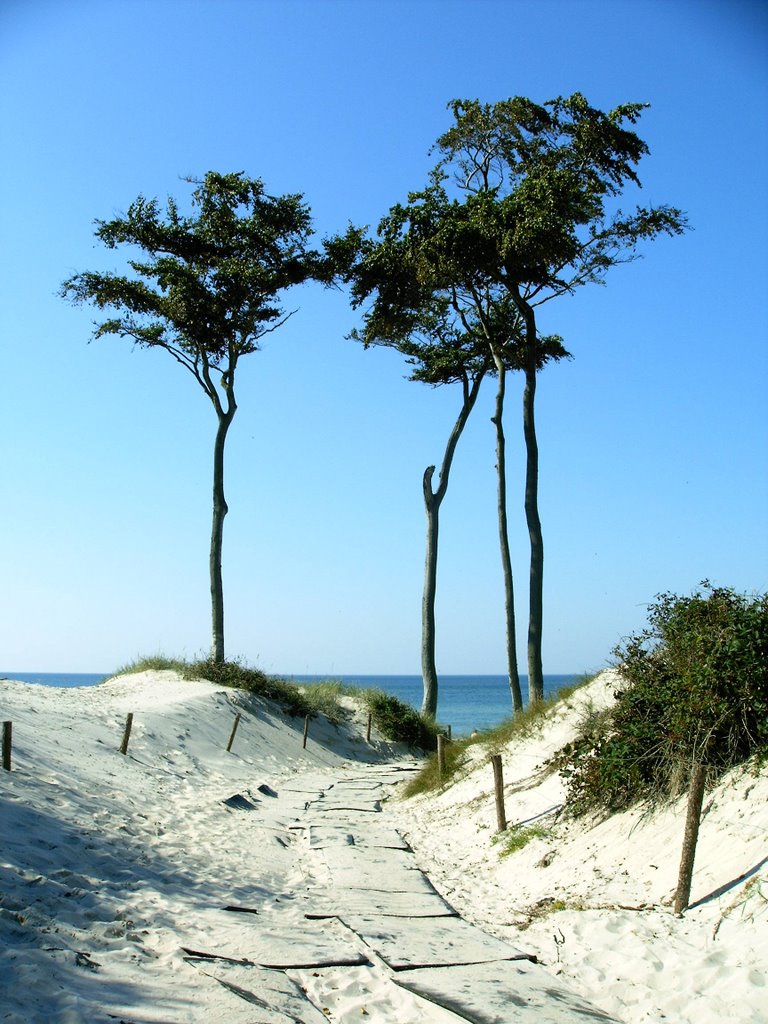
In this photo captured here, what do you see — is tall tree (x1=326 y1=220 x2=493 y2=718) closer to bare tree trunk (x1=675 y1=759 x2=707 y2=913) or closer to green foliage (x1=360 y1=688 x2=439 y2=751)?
green foliage (x1=360 y1=688 x2=439 y2=751)

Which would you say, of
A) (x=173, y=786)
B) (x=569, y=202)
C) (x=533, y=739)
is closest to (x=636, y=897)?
(x=533, y=739)

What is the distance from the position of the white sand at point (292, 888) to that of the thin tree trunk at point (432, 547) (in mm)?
12602

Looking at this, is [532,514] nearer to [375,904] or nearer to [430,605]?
[430,605]

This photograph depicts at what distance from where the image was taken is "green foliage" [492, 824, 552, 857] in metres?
11.2

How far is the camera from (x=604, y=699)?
1381 cm

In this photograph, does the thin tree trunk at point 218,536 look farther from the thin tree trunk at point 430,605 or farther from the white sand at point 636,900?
the white sand at point 636,900

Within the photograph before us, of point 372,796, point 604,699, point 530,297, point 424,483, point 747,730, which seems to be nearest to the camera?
point 747,730

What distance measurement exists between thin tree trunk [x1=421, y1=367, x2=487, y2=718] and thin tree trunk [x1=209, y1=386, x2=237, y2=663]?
6.91m

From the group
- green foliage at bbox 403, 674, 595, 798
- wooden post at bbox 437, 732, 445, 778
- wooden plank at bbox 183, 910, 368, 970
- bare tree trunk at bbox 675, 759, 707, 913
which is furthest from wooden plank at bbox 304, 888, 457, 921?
wooden post at bbox 437, 732, 445, 778

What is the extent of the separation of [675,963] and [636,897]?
5.54ft

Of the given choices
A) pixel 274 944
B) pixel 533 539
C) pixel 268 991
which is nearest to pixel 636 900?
pixel 274 944

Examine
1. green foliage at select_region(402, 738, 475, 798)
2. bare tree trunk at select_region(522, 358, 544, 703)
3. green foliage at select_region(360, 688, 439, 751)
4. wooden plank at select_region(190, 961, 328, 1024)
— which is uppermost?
bare tree trunk at select_region(522, 358, 544, 703)

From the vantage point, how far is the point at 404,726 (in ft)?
98.0

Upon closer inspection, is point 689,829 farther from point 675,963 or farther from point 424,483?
point 424,483
